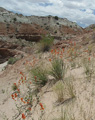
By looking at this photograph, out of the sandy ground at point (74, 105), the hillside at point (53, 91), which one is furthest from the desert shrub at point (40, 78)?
the sandy ground at point (74, 105)

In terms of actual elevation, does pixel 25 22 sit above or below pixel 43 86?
above

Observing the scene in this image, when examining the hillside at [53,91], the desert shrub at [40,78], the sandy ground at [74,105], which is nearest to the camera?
the sandy ground at [74,105]

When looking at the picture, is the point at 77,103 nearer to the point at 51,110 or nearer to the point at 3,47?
the point at 51,110

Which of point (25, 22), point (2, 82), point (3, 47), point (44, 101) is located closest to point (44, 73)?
point (44, 101)

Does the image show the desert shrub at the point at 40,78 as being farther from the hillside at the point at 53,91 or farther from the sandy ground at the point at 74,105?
the sandy ground at the point at 74,105

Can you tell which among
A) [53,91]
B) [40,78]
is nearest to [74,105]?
[53,91]

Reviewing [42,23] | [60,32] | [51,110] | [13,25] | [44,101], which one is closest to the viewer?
[51,110]

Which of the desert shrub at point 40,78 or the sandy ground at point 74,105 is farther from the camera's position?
the desert shrub at point 40,78

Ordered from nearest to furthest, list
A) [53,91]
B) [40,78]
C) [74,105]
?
1. [74,105]
2. [53,91]
3. [40,78]

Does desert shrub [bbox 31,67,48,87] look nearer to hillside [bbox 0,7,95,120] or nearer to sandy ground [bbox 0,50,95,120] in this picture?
hillside [bbox 0,7,95,120]

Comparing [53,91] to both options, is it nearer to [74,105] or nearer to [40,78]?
[40,78]

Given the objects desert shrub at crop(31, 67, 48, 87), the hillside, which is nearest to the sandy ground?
the hillside

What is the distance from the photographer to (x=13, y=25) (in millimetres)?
21297

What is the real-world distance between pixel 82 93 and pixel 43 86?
1475 millimetres
